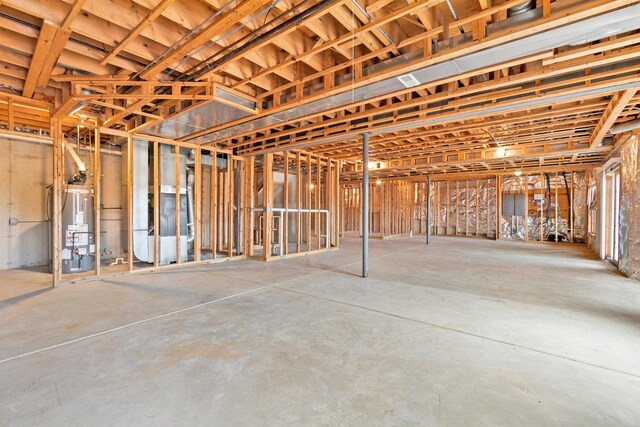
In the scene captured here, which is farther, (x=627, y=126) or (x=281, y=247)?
(x=281, y=247)

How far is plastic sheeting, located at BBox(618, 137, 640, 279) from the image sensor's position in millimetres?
4754

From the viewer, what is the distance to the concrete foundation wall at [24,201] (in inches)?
221

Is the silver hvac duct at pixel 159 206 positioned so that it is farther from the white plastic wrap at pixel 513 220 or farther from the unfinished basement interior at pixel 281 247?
the white plastic wrap at pixel 513 220

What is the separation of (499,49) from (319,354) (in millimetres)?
3025

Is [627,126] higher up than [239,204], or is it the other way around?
[627,126]

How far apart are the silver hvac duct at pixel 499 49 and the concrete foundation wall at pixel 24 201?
18.9ft

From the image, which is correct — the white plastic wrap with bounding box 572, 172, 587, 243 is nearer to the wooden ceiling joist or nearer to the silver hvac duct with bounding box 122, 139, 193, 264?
the wooden ceiling joist

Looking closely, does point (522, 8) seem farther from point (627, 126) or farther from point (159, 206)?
point (159, 206)

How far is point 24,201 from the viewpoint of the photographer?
19.1 feet

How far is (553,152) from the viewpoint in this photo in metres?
6.67

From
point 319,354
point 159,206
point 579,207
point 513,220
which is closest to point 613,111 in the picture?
point 319,354

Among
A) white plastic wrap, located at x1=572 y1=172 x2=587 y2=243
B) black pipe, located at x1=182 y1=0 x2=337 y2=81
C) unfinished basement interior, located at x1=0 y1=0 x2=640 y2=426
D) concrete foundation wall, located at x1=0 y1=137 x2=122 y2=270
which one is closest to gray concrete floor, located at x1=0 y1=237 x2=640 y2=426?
unfinished basement interior, located at x1=0 y1=0 x2=640 y2=426

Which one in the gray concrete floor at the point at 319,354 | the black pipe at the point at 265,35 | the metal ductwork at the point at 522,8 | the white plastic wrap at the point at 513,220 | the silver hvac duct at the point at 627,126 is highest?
the metal ductwork at the point at 522,8

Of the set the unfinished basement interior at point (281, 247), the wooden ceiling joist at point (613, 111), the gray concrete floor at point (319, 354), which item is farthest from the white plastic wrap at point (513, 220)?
the gray concrete floor at point (319, 354)
